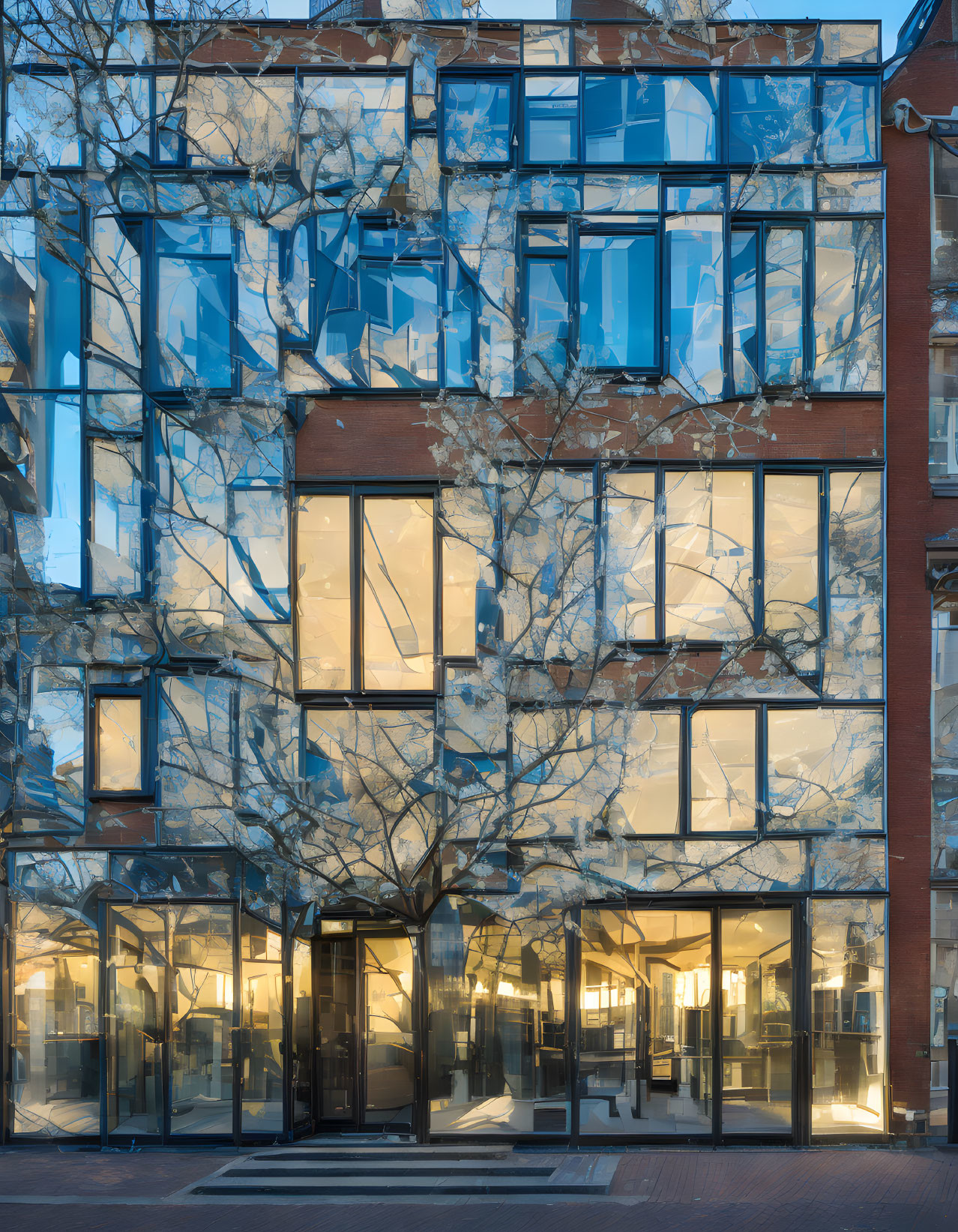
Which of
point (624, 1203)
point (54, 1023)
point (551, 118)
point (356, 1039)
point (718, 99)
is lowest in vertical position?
point (624, 1203)

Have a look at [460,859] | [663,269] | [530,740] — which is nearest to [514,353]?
[663,269]

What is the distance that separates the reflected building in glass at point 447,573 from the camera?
39.9ft

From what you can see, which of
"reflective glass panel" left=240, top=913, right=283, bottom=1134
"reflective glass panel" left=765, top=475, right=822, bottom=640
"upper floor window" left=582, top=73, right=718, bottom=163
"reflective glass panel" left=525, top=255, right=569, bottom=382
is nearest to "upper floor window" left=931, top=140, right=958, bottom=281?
"upper floor window" left=582, top=73, right=718, bottom=163

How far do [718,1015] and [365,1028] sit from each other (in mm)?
4581

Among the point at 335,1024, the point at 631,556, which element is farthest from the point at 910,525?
the point at 335,1024

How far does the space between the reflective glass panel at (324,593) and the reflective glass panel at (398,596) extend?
0.27 meters

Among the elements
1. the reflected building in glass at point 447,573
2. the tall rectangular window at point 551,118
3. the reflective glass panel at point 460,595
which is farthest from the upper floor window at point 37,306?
the tall rectangular window at point 551,118

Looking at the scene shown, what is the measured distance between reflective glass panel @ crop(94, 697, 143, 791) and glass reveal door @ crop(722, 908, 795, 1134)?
790cm

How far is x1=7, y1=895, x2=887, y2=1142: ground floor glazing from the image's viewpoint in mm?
12062

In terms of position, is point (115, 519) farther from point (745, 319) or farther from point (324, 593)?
point (745, 319)

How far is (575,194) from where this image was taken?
12523 mm

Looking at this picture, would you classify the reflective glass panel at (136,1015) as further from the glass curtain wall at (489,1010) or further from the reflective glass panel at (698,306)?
the reflective glass panel at (698,306)

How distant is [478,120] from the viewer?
12555 millimetres

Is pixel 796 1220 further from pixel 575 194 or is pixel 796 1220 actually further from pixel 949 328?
pixel 575 194
